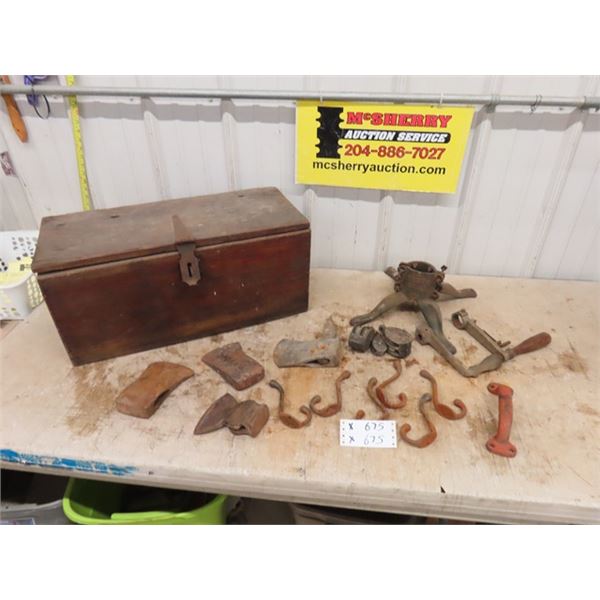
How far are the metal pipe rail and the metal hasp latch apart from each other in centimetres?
39

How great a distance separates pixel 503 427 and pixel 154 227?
0.82 metres

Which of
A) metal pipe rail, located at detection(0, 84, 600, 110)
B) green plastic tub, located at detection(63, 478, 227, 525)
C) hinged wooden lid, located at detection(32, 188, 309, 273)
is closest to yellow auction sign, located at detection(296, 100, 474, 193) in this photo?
metal pipe rail, located at detection(0, 84, 600, 110)

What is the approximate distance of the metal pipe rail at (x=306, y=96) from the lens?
960 mm

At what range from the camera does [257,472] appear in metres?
0.70

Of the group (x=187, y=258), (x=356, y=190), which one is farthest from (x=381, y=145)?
(x=187, y=258)

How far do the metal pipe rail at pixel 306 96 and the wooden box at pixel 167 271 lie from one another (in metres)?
0.25

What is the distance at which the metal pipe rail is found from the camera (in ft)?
3.15

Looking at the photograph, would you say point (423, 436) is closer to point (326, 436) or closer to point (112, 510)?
point (326, 436)

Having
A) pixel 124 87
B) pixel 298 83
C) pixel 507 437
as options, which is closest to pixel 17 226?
pixel 124 87

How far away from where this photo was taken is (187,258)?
0.86 metres

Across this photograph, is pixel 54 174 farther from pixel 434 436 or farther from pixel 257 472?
pixel 434 436

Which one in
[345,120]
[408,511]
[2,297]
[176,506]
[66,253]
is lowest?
[176,506]
